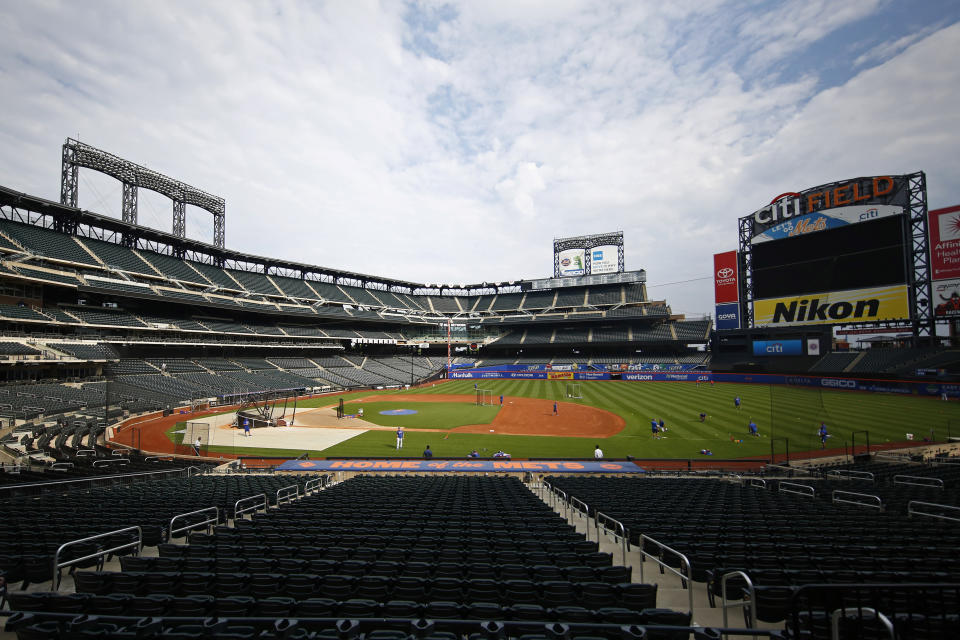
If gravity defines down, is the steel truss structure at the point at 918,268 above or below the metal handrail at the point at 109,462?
above

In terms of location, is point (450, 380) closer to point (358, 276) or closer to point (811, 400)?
point (358, 276)

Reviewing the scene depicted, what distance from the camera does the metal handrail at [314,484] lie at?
14920 millimetres

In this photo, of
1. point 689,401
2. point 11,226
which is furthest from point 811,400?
point 11,226

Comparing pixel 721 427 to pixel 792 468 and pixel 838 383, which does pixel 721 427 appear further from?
pixel 838 383

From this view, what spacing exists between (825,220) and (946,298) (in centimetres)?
1461

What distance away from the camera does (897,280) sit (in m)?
46.8

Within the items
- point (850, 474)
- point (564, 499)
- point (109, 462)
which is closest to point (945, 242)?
point (850, 474)

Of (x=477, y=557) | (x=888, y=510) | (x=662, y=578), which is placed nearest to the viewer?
(x=477, y=557)

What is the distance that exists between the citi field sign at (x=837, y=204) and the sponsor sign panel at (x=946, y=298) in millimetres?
9595

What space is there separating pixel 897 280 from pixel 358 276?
87.2 m

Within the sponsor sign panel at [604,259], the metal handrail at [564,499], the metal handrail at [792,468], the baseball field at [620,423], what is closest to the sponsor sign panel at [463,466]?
the baseball field at [620,423]

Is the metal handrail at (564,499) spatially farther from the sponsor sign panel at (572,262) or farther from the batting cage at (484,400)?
the sponsor sign panel at (572,262)

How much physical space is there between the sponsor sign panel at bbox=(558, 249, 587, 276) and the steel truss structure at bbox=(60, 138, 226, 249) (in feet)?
219

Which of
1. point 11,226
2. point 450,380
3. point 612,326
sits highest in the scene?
point 11,226
